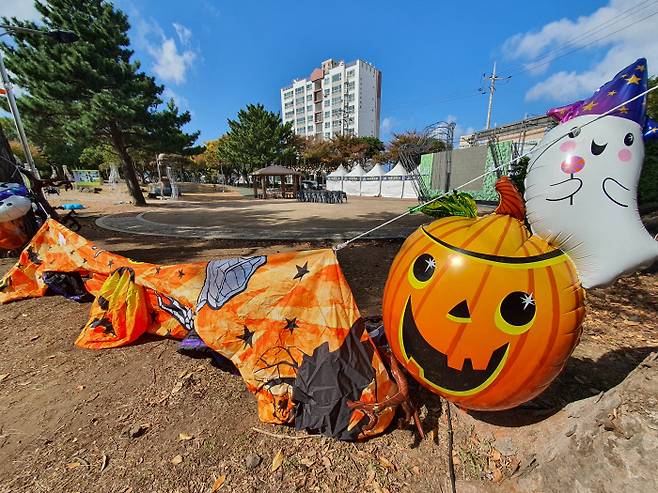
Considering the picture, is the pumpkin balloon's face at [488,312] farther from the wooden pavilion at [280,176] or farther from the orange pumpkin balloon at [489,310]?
the wooden pavilion at [280,176]

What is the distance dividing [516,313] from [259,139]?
40416 millimetres

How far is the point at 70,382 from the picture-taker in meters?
2.71

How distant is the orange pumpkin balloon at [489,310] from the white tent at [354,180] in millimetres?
29761

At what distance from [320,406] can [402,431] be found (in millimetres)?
625

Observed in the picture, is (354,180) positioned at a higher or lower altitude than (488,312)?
higher

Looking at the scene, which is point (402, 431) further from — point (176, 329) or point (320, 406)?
point (176, 329)

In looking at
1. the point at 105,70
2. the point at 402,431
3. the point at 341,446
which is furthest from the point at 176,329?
the point at 105,70

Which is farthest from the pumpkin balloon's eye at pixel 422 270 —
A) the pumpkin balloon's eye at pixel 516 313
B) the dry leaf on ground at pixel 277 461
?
the dry leaf on ground at pixel 277 461

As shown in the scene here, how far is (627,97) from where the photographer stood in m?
1.53

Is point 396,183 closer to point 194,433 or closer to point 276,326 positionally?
point 276,326

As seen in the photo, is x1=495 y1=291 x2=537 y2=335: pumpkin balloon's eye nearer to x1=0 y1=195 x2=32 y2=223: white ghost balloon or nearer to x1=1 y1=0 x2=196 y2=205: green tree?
x1=0 y1=195 x2=32 y2=223: white ghost balloon

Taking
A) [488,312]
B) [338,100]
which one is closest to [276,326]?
[488,312]

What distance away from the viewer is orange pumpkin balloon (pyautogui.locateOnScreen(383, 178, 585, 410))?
1539 mm

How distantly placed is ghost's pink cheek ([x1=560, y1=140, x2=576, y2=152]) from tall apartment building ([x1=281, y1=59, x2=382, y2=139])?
83.3m
